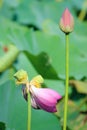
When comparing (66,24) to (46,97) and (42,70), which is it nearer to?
(46,97)

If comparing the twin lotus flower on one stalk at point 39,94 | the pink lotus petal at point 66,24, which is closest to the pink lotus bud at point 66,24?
the pink lotus petal at point 66,24

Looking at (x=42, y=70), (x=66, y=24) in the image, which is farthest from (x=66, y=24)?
(x=42, y=70)

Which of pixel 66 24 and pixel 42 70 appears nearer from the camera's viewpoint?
pixel 66 24

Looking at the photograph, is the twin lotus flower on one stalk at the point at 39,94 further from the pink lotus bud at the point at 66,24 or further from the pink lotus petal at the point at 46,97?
the pink lotus bud at the point at 66,24

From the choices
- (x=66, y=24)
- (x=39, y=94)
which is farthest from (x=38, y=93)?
(x=66, y=24)

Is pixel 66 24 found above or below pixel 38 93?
above

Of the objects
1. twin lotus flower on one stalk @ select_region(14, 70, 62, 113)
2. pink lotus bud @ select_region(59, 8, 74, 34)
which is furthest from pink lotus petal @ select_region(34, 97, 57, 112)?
pink lotus bud @ select_region(59, 8, 74, 34)

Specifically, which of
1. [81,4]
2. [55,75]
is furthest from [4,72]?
[81,4]

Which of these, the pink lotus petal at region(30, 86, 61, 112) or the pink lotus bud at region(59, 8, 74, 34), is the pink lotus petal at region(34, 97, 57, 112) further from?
the pink lotus bud at region(59, 8, 74, 34)
